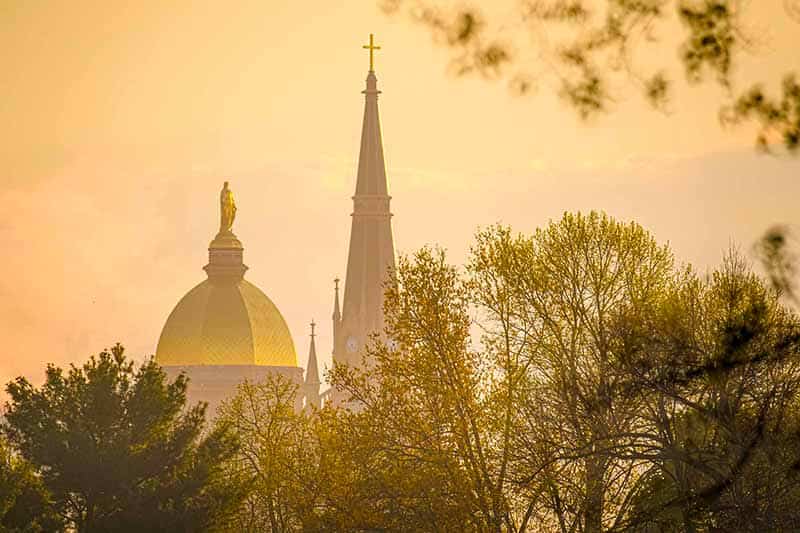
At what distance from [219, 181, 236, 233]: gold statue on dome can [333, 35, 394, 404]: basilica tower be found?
11.0 meters

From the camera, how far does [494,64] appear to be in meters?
12.2

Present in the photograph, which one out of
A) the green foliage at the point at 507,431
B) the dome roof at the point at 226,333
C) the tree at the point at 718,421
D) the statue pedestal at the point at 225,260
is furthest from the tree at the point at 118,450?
the statue pedestal at the point at 225,260

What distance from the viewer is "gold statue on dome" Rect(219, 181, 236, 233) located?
156m

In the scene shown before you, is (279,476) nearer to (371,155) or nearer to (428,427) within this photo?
(428,427)

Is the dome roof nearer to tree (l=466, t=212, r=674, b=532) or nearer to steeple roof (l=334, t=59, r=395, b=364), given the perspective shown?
steeple roof (l=334, t=59, r=395, b=364)

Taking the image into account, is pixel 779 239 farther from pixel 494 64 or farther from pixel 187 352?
pixel 187 352

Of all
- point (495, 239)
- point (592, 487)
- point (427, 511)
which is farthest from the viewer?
point (495, 239)

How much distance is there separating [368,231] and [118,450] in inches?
4865

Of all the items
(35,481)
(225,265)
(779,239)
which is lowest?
(779,239)

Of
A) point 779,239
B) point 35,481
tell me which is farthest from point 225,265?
point 779,239

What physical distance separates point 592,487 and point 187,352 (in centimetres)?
12003

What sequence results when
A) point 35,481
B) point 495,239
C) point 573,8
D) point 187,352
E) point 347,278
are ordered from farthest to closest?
point 347,278, point 187,352, point 35,481, point 495,239, point 573,8

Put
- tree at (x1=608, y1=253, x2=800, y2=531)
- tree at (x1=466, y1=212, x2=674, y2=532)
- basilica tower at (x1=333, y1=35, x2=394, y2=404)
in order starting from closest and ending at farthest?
tree at (x1=608, y1=253, x2=800, y2=531) → tree at (x1=466, y1=212, x2=674, y2=532) → basilica tower at (x1=333, y1=35, x2=394, y2=404)

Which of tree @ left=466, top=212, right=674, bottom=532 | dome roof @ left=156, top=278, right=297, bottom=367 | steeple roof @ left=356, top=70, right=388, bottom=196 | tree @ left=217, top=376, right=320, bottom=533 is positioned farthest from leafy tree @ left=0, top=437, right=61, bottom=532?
steeple roof @ left=356, top=70, right=388, bottom=196
